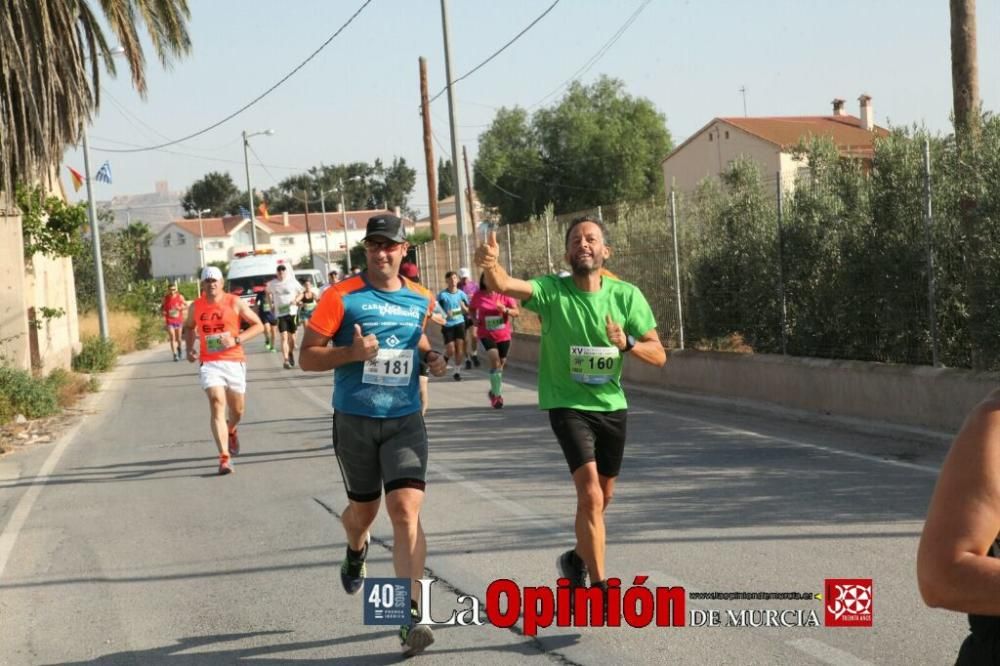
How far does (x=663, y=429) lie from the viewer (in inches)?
500

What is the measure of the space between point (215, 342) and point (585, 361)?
612 cm

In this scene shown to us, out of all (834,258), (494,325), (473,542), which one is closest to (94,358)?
(494,325)

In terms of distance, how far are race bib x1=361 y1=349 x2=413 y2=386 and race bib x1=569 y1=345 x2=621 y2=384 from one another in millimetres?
805

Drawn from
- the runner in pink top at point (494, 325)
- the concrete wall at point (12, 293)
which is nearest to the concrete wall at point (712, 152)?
the concrete wall at point (12, 293)

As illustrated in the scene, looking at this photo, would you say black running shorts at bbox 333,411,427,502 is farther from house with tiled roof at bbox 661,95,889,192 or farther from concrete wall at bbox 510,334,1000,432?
house with tiled roof at bbox 661,95,889,192

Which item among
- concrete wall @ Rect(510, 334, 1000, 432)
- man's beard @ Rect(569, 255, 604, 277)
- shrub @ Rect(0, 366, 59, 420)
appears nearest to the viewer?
man's beard @ Rect(569, 255, 604, 277)

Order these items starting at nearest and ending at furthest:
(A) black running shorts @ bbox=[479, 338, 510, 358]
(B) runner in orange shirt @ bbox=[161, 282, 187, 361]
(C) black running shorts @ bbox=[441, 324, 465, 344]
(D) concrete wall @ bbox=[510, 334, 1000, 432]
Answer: (D) concrete wall @ bbox=[510, 334, 1000, 432] < (A) black running shorts @ bbox=[479, 338, 510, 358] < (C) black running shorts @ bbox=[441, 324, 465, 344] < (B) runner in orange shirt @ bbox=[161, 282, 187, 361]

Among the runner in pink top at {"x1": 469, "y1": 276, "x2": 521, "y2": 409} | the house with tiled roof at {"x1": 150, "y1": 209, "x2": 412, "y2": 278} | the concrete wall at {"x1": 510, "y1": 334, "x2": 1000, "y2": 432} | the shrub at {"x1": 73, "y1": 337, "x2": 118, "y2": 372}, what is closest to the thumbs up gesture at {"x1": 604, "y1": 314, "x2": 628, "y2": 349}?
the concrete wall at {"x1": 510, "y1": 334, "x2": 1000, "y2": 432}

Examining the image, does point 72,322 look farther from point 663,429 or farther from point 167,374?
point 663,429

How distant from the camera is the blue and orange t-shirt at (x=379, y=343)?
5887mm

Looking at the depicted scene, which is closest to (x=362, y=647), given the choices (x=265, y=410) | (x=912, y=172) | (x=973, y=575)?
(x=973, y=575)

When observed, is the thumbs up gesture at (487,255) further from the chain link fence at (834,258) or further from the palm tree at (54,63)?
the palm tree at (54,63)

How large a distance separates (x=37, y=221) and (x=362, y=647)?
64.0 ft

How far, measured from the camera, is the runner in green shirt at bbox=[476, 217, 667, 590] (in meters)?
5.85
